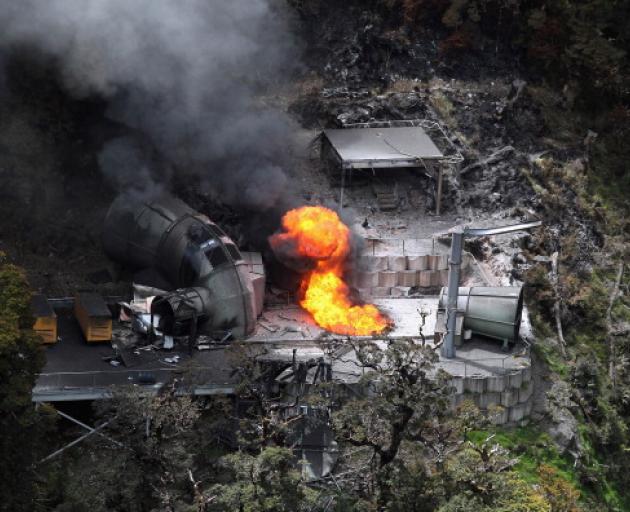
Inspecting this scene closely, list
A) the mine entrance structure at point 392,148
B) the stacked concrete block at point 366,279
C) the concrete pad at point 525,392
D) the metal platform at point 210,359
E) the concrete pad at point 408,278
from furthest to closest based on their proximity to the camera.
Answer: the mine entrance structure at point 392,148 → the concrete pad at point 408,278 → the stacked concrete block at point 366,279 → the concrete pad at point 525,392 → the metal platform at point 210,359

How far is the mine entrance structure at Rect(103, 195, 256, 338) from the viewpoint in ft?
195

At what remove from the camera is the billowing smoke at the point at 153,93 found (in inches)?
2539

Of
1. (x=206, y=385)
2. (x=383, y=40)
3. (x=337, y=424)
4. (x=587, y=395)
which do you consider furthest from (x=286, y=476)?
(x=383, y=40)

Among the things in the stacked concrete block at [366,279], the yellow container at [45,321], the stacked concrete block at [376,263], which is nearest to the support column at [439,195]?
the stacked concrete block at [376,263]

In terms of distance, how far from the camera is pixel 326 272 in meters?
63.4

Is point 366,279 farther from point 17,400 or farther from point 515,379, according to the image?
point 17,400

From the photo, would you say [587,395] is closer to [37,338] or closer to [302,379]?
[302,379]

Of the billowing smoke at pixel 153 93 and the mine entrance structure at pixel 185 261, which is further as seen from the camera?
the billowing smoke at pixel 153 93

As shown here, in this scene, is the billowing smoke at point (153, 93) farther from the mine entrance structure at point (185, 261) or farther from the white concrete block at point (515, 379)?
the white concrete block at point (515, 379)

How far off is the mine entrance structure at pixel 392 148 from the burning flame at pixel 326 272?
4.27m

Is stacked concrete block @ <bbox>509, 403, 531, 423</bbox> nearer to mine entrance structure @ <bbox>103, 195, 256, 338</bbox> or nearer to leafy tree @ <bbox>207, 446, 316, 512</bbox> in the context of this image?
mine entrance structure @ <bbox>103, 195, 256, 338</bbox>

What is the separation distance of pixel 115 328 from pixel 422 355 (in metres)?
12.5

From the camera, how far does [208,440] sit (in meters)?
54.5

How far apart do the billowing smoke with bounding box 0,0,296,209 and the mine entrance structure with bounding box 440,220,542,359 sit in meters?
9.06
